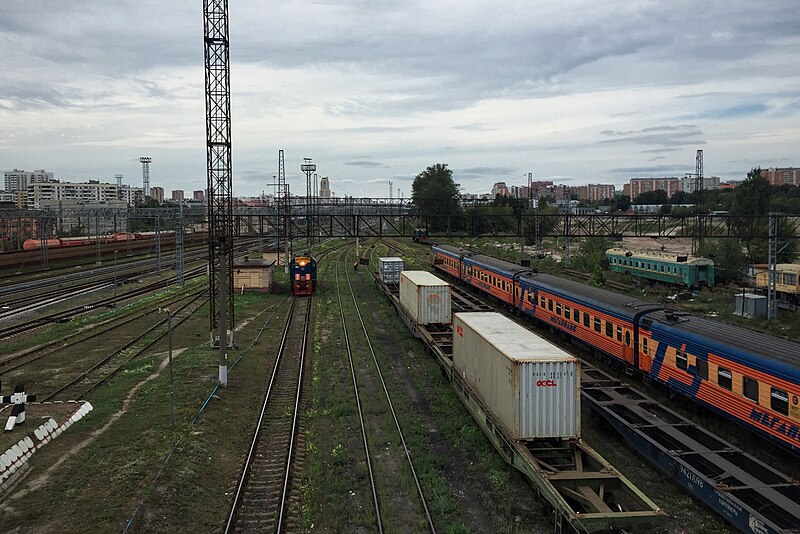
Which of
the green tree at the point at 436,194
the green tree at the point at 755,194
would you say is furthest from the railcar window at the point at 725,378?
the green tree at the point at 436,194

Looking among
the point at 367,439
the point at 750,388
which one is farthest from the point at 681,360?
the point at 367,439

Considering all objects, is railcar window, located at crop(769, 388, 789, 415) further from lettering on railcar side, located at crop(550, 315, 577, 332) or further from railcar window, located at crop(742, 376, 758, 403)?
lettering on railcar side, located at crop(550, 315, 577, 332)

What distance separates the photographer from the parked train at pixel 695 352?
47.6ft

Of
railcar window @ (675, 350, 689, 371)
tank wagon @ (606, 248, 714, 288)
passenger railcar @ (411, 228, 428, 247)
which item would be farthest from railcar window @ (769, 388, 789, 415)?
tank wagon @ (606, 248, 714, 288)

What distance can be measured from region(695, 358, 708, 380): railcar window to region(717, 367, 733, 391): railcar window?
0.52 meters

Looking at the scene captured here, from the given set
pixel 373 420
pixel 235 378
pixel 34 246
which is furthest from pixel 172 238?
pixel 373 420

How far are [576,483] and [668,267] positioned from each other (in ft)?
141

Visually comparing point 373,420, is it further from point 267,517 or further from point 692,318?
point 692,318

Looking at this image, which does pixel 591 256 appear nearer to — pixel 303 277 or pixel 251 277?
pixel 303 277

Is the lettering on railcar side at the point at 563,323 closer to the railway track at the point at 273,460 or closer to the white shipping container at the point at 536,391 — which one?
the railway track at the point at 273,460

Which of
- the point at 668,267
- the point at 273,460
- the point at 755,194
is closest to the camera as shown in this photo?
the point at 273,460

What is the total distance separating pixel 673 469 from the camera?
14.1 m

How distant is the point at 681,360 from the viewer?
18.5 meters

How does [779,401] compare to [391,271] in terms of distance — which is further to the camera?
[391,271]
